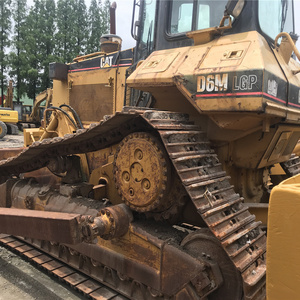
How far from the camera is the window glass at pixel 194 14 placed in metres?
3.23

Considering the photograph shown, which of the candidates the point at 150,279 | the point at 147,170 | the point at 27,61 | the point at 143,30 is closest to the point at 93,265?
the point at 150,279

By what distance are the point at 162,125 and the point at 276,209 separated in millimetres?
1381

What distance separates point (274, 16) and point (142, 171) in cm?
207

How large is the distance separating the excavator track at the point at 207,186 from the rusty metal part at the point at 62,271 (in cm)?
133

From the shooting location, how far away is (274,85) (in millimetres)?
2652

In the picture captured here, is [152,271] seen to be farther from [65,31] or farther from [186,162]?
[65,31]

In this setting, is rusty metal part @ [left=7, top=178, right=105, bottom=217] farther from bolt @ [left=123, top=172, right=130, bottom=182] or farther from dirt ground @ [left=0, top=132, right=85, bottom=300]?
dirt ground @ [left=0, top=132, right=85, bottom=300]

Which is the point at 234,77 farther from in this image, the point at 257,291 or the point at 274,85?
the point at 257,291

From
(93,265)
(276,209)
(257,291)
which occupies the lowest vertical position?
(93,265)

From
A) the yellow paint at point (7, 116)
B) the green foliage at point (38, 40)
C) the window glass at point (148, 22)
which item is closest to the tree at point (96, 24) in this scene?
the green foliage at point (38, 40)

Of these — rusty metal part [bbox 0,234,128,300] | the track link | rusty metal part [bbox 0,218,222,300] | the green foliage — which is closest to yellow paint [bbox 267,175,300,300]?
the track link

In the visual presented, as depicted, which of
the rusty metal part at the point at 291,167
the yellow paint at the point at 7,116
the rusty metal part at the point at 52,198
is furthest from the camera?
the yellow paint at the point at 7,116

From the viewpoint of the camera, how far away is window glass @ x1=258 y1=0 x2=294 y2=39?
3.16 metres

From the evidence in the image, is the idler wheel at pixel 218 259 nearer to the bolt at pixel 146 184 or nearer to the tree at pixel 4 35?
the bolt at pixel 146 184
